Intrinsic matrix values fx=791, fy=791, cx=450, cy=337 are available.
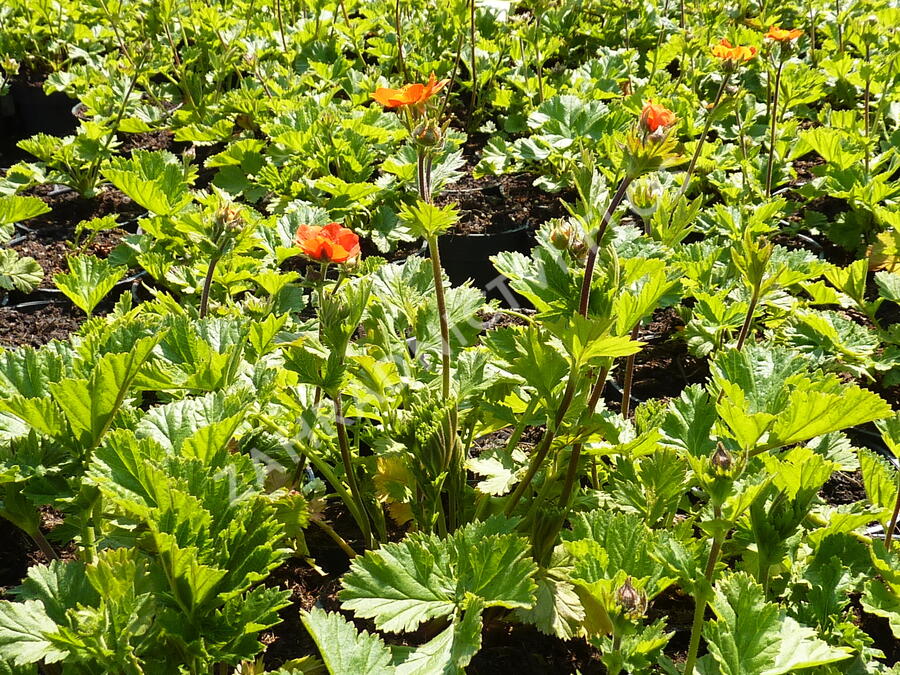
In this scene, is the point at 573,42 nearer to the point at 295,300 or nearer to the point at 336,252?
the point at 295,300

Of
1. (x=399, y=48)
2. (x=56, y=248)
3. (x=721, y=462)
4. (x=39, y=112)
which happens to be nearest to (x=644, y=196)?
(x=721, y=462)

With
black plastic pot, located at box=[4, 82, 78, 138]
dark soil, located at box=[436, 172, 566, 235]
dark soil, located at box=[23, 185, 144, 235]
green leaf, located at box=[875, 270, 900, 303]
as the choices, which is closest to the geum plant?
green leaf, located at box=[875, 270, 900, 303]

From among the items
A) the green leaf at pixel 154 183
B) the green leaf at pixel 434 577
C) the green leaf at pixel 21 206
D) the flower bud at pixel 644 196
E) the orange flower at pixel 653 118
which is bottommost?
the green leaf at pixel 434 577

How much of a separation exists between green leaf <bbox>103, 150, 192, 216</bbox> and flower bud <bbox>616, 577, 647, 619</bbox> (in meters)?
1.95

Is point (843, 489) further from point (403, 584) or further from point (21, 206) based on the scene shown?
point (21, 206)

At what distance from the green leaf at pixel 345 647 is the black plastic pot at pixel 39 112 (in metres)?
4.89

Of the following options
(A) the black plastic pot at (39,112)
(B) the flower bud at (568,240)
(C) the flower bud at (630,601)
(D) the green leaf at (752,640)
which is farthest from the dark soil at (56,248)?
(D) the green leaf at (752,640)

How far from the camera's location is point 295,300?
7.50 feet

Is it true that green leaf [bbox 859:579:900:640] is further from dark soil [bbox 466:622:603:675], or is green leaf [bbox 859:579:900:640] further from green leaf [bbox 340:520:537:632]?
green leaf [bbox 340:520:537:632]

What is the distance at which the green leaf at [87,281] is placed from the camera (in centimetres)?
199

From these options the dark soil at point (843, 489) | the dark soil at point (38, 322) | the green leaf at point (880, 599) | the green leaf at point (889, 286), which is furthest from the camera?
the dark soil at point (38, 322)

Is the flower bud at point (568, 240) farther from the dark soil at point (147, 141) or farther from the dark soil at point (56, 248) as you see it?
the dark soil at point (147, 141)

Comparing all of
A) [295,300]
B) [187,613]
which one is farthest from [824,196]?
[187,613]

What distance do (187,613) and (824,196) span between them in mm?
3362
